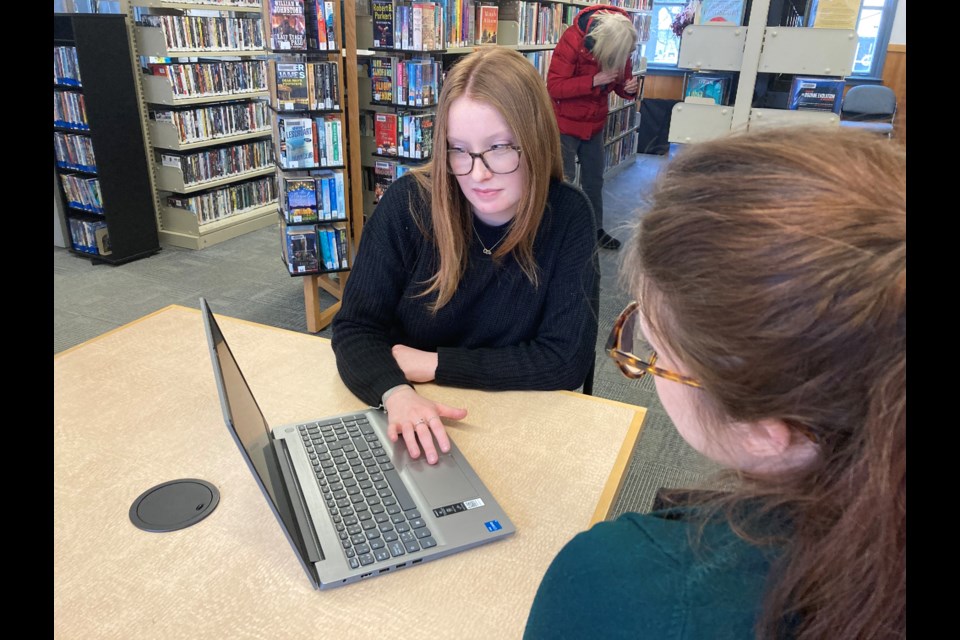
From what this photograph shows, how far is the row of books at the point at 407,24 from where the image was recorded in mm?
2764

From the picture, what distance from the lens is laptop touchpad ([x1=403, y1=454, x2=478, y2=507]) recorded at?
2.85 feet

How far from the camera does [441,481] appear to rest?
0.90m

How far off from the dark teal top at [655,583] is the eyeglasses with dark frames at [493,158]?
0.89 metres

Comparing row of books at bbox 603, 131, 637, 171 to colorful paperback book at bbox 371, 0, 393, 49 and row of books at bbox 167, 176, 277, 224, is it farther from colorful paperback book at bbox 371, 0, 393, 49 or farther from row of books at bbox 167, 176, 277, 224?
colorful paperback book at bbox 371, 0, 393, 49

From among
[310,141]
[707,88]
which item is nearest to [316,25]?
[310,141]

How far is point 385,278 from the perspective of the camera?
1343mm

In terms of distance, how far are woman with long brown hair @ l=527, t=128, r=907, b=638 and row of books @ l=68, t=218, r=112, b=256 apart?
398 centimetres

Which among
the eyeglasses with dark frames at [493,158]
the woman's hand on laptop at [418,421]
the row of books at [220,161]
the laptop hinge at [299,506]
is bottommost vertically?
the row of books at [220,161]

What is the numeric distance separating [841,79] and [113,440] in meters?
2.44

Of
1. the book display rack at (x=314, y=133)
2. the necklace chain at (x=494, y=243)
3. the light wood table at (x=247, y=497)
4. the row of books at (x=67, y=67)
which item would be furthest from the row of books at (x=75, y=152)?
the necklace chain at (x=494, y=243)

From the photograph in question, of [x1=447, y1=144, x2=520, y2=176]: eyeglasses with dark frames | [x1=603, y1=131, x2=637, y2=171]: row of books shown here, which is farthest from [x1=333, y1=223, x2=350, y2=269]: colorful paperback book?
[x1=603, y1=131, x2=637, y2=171]: row of books

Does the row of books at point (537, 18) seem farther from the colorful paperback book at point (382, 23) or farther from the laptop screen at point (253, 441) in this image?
the laptop screen at point (253, 441)

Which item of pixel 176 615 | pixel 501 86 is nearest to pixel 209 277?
pixel 501 86

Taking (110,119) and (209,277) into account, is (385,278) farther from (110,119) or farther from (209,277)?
(110,119)
